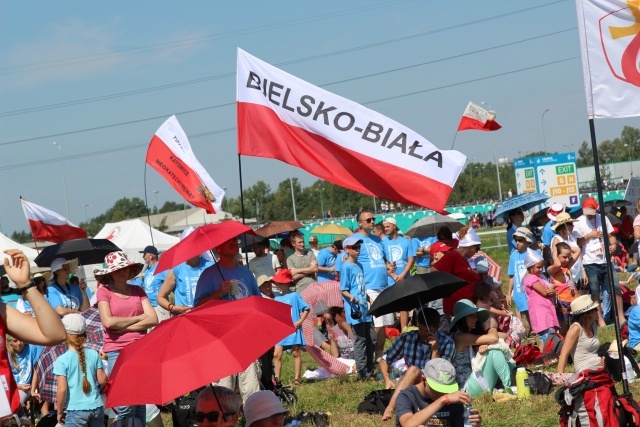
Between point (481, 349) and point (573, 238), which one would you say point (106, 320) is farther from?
point (573, 238)

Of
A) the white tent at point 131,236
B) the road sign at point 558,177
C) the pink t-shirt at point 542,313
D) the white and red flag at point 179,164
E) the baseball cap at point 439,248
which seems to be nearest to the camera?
the baseball cap at point 439,248

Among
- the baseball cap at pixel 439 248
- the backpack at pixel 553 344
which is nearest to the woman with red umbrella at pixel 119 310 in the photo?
the baseball cap at pixel 439 248

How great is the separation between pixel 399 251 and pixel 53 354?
276 inches

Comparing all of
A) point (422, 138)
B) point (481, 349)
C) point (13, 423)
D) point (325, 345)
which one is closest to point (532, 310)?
point (481, 349)

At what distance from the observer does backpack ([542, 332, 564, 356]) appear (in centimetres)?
1218

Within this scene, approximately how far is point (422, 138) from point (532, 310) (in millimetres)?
5356

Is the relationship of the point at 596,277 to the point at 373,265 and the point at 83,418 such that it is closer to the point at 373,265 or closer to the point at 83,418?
the point at 373,265

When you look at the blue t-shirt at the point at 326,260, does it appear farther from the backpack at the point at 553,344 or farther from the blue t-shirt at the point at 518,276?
the backpack at the point at 553,344

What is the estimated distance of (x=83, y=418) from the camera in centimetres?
809

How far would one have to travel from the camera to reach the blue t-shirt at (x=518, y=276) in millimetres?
13656

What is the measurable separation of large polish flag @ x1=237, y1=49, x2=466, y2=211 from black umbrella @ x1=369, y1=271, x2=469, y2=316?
1283mm

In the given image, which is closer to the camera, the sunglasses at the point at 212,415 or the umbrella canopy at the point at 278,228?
the sunglasses at the point at 212,415

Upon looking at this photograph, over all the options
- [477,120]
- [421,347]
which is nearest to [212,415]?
[421,347]

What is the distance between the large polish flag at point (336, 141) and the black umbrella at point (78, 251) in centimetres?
727
